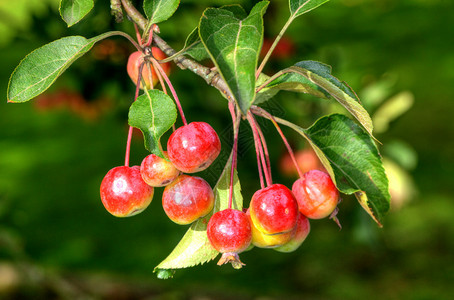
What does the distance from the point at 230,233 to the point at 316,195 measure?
0.52 ft

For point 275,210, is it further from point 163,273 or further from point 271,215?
point 163,273

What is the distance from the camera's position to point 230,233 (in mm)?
721

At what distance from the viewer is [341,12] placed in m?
3.88

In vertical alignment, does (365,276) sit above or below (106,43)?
below

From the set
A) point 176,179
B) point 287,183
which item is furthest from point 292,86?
point 287,183

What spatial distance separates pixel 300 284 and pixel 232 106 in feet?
9.62

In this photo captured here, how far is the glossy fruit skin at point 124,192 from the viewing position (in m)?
0.78

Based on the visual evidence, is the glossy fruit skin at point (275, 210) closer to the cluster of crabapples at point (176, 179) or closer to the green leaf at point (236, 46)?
the cluster of crabapples at point (176, 179)

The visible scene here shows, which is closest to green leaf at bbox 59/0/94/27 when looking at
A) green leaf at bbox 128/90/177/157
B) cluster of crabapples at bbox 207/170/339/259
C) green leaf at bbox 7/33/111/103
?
green leaf at bbox 7/33/111/103

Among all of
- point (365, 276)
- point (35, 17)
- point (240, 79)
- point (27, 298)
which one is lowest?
point (365, 276)

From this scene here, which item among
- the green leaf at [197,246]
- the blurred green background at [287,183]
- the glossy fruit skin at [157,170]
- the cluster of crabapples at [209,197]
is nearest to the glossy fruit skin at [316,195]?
the cluster of crabapples at [209,197]

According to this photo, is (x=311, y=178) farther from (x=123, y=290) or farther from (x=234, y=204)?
(x=123, y=290)

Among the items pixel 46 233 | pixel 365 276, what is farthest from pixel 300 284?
pixel 46 233

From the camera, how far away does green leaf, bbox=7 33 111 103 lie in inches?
28.7
